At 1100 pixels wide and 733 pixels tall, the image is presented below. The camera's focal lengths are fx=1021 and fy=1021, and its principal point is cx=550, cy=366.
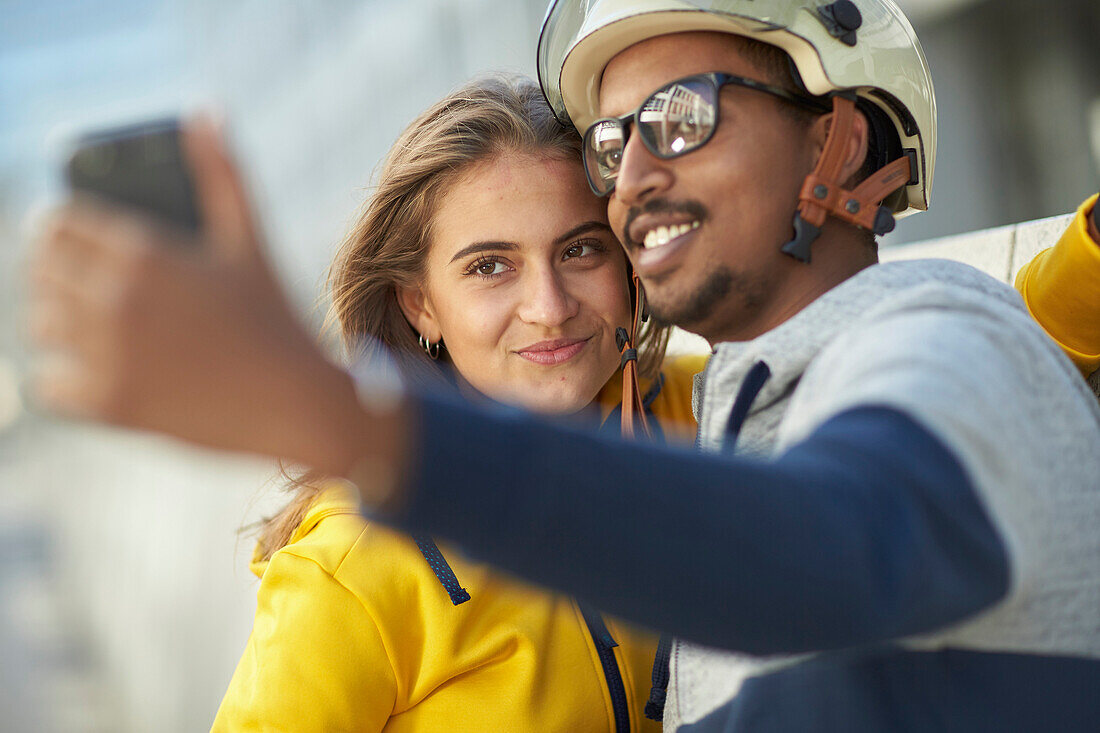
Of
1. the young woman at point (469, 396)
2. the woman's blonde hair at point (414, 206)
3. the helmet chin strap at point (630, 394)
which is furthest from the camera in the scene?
the woman's blonde hair at point (414, 206)

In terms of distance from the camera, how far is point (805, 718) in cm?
114

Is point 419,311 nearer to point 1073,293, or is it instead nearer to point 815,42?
point 815,42

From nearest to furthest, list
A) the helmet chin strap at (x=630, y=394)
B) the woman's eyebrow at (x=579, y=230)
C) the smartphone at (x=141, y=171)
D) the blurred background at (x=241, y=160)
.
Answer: the smartphone at (x=141, y=171)
the helmet chin strap at (x=630, y=394)
the woman's eyebrow at (x=579, y=230)
the blurred background at (x=241, y=160)

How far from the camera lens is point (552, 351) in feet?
7.57

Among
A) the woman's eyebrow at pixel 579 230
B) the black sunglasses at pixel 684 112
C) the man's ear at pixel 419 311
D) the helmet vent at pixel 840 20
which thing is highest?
the helmet vent at pixel 840 20

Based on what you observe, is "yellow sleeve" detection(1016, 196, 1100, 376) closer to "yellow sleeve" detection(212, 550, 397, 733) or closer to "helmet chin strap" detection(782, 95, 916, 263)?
"helmet chin strap" detection(782, 95, 916, 263)

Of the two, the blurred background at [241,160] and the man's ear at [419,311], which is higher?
the man's ear at [419,311]

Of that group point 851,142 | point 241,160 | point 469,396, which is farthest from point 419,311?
point 241,160

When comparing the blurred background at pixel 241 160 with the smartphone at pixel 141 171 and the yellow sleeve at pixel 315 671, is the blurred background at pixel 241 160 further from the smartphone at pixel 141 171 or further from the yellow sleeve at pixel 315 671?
the yellow sleeve at pixel 315 671

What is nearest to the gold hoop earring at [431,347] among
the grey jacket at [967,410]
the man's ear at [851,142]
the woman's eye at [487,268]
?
the woman's eye at [487,268]

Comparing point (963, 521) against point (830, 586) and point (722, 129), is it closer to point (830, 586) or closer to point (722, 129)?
point (830, 586)

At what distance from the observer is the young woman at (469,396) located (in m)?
1.95

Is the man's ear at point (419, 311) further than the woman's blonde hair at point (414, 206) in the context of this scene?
Yes

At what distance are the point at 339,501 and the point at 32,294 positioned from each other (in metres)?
1.53
